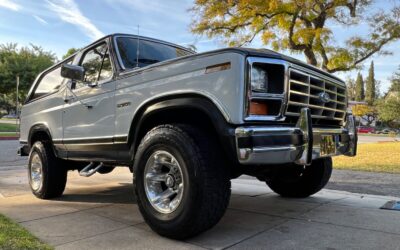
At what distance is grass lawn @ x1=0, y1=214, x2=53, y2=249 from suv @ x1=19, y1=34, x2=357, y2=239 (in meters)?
0.98

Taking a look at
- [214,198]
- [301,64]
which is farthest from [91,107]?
[301,64]

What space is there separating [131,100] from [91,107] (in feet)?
2.88

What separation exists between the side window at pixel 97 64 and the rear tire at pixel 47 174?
122 centimetres

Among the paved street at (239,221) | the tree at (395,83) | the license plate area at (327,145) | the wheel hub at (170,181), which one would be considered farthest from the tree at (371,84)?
the wheel hub at (170,181)

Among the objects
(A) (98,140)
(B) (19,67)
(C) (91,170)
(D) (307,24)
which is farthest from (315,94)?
(B) (19,67)

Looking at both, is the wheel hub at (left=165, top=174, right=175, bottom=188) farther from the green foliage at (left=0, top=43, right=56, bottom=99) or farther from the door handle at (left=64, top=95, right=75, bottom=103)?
the green foliage at (left=0, top=43, right=56, bottom=99)

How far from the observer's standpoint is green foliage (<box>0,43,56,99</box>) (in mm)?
36000

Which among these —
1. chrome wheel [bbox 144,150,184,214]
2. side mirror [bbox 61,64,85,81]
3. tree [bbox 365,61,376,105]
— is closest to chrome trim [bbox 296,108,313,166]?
chrome wheel [bbox 144,150,184,214]

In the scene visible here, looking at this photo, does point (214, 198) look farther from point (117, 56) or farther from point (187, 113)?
point (117, 56)

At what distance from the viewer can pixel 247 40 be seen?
16.1m

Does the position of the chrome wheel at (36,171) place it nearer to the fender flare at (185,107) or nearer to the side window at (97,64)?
the side window at (97,64)

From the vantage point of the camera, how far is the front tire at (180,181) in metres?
3.35

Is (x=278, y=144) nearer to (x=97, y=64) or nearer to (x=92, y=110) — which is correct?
(x=92, y=110)

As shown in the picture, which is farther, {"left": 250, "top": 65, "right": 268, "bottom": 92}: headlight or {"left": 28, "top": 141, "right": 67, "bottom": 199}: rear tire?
{"left": 28, "top": 141, "right": 67, "bottom": 199}: rear tire
